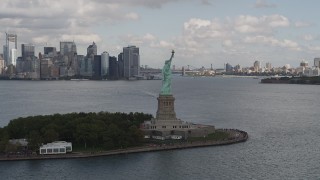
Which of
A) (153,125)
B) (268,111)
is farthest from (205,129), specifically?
(268,111)

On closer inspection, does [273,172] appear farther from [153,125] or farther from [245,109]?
[245,109]

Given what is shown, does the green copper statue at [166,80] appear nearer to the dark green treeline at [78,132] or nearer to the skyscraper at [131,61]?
the dark green treeline at [78,132]

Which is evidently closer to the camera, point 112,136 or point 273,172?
point 273,172

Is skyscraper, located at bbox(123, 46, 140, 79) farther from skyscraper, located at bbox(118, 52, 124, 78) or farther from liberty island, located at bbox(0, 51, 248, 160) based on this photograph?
liberty island, located at bbox(0, 51, 248, 160)

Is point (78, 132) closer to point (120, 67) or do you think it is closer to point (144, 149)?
point (144, 149)

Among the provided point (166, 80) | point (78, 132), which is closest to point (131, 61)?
point (166, 80)

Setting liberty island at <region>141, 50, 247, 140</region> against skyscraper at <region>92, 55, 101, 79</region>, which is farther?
skyscraper at <region>92, 55, 101, 79</region>

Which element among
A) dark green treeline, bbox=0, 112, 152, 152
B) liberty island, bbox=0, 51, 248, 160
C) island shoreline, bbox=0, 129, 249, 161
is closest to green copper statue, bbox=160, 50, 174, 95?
liberty island, bbox=0, 51, 248, 160

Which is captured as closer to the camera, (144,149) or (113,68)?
(144,149)
